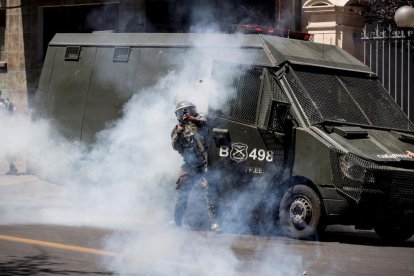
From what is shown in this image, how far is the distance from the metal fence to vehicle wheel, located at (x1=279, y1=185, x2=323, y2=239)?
679 centimetres

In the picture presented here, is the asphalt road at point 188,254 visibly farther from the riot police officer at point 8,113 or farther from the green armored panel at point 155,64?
the riot police officer at point 8,113

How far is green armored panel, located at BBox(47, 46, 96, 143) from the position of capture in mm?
14008

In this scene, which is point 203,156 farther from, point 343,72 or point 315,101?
point 343,72

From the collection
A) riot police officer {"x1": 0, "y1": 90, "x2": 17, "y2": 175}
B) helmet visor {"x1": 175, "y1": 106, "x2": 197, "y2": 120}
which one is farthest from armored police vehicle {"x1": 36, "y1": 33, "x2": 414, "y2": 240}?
riot police officer {"x1": 0, "y1": 90, "x2": 17, "y2": 175}

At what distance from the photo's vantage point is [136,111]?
43.3 feet

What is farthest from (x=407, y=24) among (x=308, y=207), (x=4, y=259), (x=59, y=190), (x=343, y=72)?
(x=4, y=259)

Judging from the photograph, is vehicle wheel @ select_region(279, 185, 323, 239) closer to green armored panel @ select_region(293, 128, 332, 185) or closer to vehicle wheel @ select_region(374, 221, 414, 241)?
green armored panel @ select_region(293, 128, 332, 185)

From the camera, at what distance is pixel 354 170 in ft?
36.2

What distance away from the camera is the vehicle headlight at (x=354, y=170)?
10.9m

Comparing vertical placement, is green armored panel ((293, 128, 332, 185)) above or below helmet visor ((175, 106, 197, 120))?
below

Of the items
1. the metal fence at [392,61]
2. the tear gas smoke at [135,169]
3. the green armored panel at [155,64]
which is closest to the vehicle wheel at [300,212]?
the tear gas smoke at [135,169]

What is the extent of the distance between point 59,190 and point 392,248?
25.2ft

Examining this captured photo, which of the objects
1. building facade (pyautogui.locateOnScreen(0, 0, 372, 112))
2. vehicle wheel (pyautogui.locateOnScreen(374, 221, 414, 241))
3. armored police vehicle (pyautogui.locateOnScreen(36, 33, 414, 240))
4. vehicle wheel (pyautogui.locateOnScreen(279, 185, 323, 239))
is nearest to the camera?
armored police vehicle (pyautogui.locateOnScreen(36, 33, 414, 240))

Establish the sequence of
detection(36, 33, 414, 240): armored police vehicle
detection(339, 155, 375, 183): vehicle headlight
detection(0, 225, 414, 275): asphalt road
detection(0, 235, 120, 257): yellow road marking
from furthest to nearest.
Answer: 1. detection(36, 33, 414, 240): armored police vehicle
2. detection(339, 155, 375, 183): vehicle headlight
3. detection(0, 235, 120, 257): yellow road marking
4. detection(0, 225, 414, 275): asphalt road
